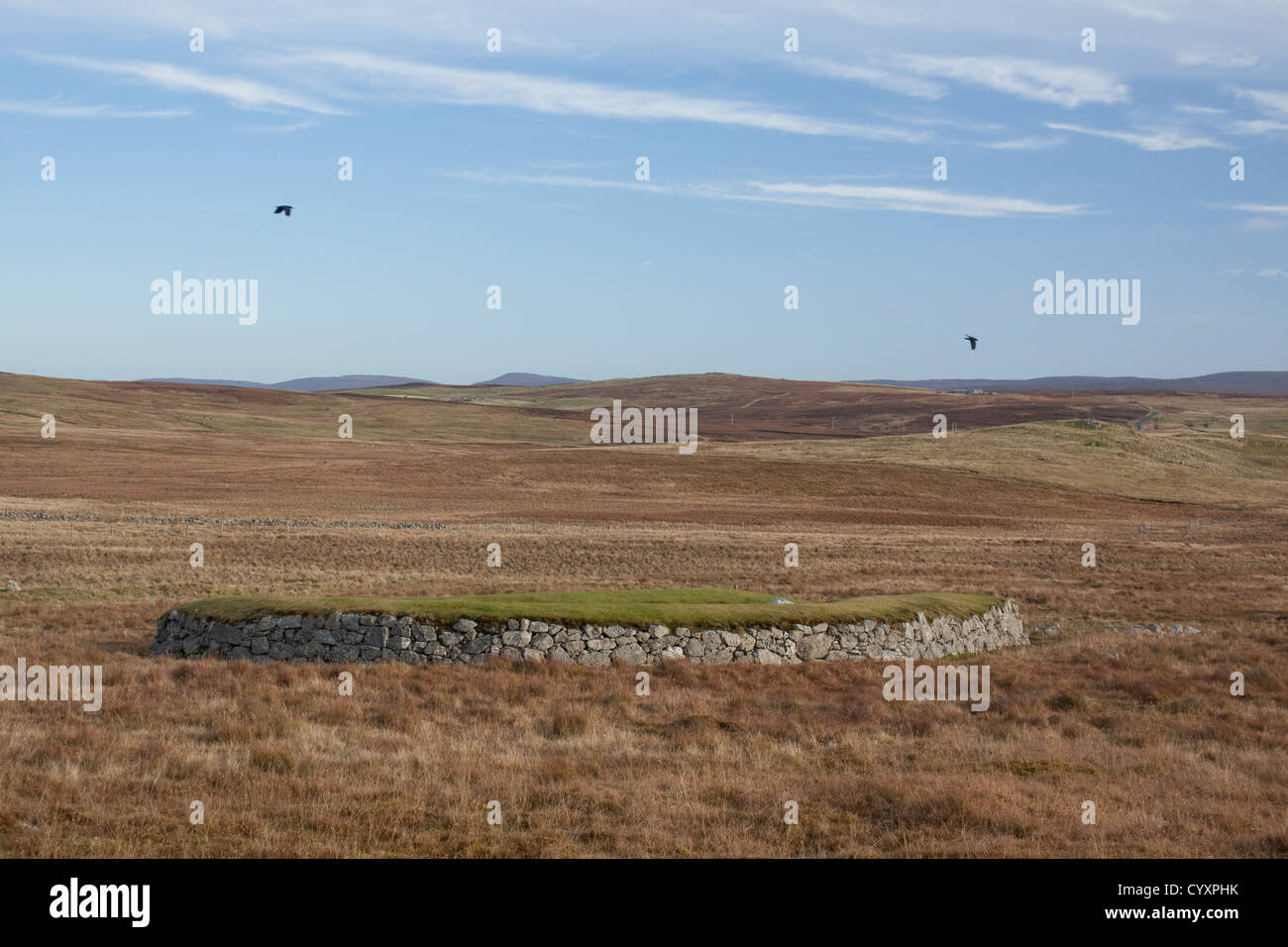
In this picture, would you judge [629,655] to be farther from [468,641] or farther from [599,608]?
[468,641]

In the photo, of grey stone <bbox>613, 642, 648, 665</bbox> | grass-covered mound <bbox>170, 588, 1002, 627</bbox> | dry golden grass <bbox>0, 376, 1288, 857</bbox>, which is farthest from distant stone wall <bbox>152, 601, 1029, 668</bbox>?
dry golden grass <bbox>0, 376, 1288, 857</bbox>

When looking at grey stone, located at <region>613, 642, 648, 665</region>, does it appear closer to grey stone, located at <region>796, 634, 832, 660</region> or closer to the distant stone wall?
the distant stone wall

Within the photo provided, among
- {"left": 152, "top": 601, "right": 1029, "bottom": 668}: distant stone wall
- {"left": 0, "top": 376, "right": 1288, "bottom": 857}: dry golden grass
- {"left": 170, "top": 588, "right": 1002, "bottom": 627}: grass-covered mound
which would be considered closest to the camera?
{"left": 0, "top": 376, "right": 1288, "bottom": 857}: dry golden grass

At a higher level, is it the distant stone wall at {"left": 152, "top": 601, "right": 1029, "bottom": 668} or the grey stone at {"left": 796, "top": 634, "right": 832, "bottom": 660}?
the distant stone wall at {"left": 152, "top": 601, "right": 1029, "bottom": 668}

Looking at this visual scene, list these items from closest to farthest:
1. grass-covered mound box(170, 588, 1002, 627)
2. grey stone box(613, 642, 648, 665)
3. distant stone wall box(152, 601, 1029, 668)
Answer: distant stone wall box(152, 601, 1029, 668) < grey stone box(613, 642, 648, 665) < grass-covered mound box(170, 588, 1002, 627)

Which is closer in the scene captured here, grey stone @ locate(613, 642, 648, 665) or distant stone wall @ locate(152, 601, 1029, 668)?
distant stone wall @ locate(152, 601, 1029, 668)
